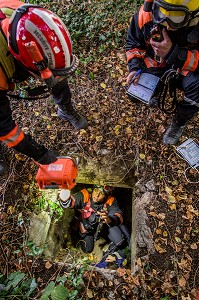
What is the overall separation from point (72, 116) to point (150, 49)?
4.51ft

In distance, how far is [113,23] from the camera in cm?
489

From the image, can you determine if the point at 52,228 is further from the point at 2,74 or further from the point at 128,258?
the point at 2,74

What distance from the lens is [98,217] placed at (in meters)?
5.20

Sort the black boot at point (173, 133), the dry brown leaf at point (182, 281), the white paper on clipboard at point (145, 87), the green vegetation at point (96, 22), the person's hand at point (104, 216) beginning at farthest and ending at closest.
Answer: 1. the person's hand at point (104, 216)
2. the green vegetation at point (96, 22)
3. the black boot at point (173, 133)
4. the white paper on clipboard at point (145, 87)
5. the dry brown leaf at point (182, 281)

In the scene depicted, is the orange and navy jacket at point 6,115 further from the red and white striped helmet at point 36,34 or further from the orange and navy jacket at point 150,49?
the orange and navy jacket at point 150,49

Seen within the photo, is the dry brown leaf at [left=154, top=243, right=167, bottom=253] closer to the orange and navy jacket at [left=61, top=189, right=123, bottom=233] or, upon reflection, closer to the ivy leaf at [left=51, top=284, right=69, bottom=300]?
the ivy leaf at [left=51, top=284, right=69, bottom=300]

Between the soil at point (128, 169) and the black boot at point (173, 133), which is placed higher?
the black boot at point (173, 133)

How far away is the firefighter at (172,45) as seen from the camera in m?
2.46

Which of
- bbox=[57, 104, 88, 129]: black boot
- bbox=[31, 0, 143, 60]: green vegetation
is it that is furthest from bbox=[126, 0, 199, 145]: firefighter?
bbox=[31, 0, 143, 60]: green vegetation

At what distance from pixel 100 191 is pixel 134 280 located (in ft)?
7.29

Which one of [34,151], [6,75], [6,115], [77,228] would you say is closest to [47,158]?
[34,151]

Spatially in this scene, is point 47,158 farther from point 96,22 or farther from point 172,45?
point 96,22

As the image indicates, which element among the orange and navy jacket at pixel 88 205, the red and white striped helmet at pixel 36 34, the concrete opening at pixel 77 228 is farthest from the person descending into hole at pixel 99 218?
the red and white striped helmet at pixel 36 34

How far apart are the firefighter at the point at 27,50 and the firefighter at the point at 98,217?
2788 mm
